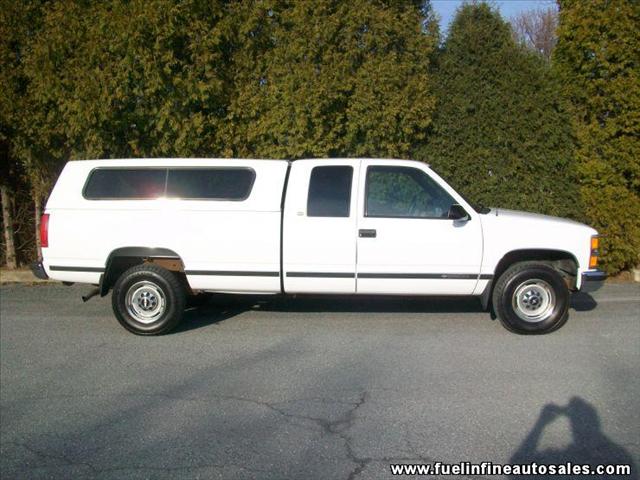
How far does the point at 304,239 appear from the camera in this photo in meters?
6.48

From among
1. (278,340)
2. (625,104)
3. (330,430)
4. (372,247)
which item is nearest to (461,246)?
(372,247)

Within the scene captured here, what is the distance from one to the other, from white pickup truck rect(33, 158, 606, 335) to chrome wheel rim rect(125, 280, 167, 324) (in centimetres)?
1

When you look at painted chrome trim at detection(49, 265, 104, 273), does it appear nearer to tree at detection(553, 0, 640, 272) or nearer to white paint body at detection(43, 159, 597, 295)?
white paint body at detection(43, 159, 597, 295)

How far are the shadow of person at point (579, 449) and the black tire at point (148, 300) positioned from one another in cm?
398

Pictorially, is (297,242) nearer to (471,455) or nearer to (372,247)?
(372,247)

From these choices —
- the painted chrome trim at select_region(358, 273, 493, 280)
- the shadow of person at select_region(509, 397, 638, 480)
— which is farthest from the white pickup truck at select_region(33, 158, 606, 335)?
the shadow of person at select_region(509, 397, 638, 480)

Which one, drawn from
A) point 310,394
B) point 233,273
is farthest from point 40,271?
point 310,394

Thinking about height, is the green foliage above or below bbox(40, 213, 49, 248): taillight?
above

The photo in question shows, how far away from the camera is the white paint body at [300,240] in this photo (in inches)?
254

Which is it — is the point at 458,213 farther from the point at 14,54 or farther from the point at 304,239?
the point at 14,54

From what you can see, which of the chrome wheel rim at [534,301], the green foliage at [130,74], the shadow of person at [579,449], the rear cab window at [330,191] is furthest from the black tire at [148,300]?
the shadow of person at [579,449]

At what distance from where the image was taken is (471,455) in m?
3.80

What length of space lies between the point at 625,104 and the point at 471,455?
7.36 meters

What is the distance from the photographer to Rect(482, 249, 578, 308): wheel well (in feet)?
21.6
